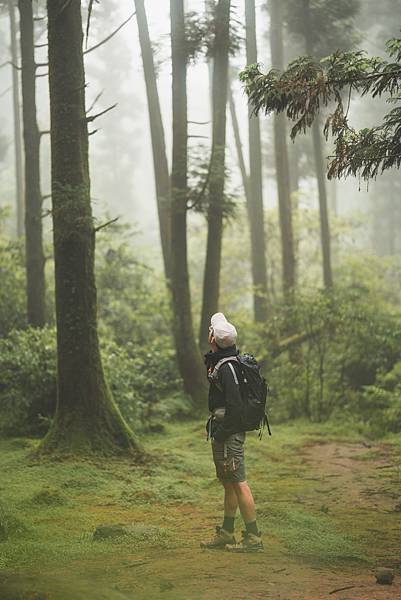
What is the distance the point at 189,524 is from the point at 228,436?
56.6 inches

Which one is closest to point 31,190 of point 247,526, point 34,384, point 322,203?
point 34,384

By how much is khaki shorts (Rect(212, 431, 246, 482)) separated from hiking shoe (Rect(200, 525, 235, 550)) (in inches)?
18.1

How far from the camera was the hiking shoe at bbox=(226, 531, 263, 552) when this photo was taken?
5.70m

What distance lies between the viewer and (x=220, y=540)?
5832 mm

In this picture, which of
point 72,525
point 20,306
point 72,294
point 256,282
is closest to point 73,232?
point 72,294

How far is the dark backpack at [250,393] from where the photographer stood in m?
5.78

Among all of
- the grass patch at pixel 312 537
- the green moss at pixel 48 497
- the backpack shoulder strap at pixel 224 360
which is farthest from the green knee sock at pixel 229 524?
the green moss at pixel 48 497

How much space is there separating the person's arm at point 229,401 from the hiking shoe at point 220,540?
2.75 ft

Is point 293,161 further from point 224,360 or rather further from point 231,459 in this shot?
point 231,459

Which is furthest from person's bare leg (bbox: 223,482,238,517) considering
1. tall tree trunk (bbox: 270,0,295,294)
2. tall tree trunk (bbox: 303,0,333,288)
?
tall tree trunk (bbox: 303,0,333,288)

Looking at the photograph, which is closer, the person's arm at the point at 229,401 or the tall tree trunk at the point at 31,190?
the person's arm at the point at 229,401

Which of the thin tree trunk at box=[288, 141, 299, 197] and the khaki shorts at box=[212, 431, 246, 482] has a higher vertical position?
the thin tree trunk at box=[288, 141, 299, 197]

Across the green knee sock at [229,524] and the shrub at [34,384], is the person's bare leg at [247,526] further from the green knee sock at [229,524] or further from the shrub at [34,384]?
the shrub at [34,384]

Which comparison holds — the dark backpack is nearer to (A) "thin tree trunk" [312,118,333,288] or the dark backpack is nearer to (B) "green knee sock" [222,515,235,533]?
(B) "green knee sock" [222,515,235,533]
